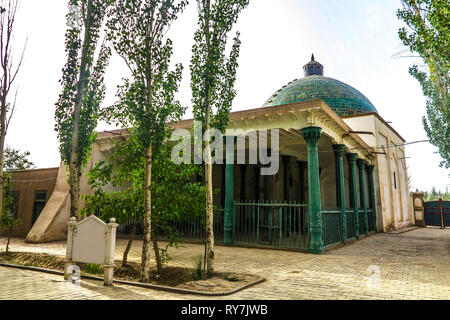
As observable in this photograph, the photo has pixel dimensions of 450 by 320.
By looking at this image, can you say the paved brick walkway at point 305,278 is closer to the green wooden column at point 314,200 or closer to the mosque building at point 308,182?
the green wooden column at point 314,200

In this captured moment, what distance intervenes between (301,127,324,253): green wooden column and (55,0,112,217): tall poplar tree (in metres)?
6.50

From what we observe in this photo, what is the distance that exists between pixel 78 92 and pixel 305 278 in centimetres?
731

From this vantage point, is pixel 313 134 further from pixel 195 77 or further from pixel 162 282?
pixel 162 282

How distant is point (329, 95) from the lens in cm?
1917

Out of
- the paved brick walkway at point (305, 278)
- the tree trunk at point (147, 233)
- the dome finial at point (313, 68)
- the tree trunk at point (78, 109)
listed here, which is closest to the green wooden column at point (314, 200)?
the paved brick walkway at point (305, 278)

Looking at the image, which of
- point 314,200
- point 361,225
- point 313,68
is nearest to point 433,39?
point 314,200

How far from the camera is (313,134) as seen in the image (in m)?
9.33

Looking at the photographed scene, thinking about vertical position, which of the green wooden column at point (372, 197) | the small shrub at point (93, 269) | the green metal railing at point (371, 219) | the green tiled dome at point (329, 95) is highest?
→ the green tiled dome at point (329, 95)

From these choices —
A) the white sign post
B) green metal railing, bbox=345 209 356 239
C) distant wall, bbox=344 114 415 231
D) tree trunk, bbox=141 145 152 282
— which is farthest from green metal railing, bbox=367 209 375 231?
the white sign post

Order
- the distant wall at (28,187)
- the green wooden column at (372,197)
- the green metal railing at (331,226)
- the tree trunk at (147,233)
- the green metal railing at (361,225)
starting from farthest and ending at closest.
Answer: the green wooden column at (372,197) < the green metal railing at (361,225) < the distant wall at (28,187) < the green metal railing at (331,226) < the tree trunk at (147,233)

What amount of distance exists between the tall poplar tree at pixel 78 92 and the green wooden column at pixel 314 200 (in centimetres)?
650

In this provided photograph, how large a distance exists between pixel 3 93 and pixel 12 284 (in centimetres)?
665

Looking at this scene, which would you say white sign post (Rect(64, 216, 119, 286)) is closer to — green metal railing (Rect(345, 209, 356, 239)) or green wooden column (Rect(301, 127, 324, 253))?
green wooden column (Rect(301, 127, 324, 253))

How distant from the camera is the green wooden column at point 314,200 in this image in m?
8.91
